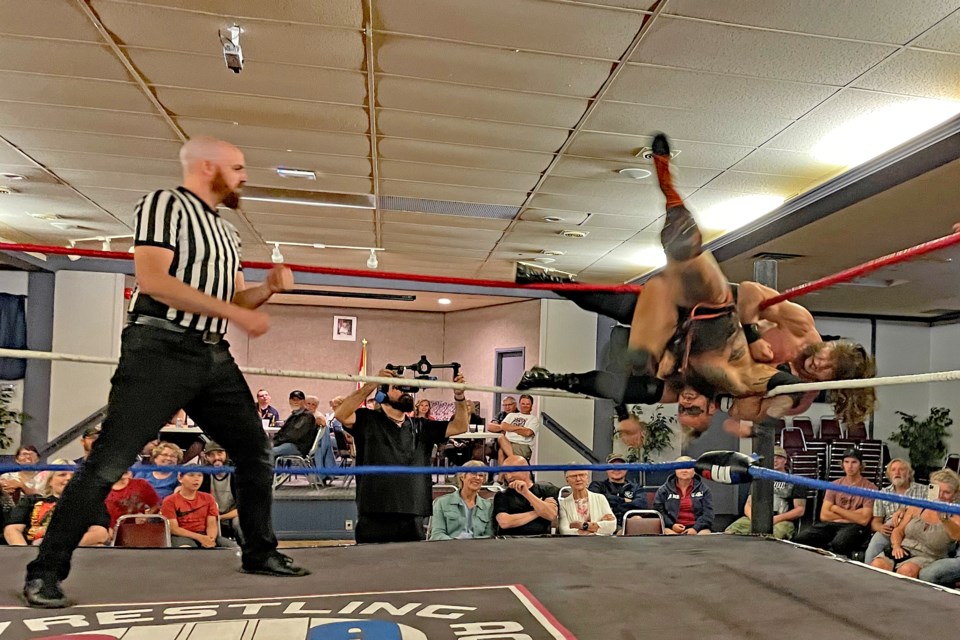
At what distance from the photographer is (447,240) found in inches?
219

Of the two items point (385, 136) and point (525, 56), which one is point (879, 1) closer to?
point (525, 56)

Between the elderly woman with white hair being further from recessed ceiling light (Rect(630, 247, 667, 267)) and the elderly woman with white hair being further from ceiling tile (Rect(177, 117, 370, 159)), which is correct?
recessed ceiling light (Rect(630, 247, 667, 267))

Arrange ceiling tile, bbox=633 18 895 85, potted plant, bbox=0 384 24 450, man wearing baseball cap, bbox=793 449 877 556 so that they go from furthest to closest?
1. potted plant, bbox=0 384 24 450
2. man wearing baseball cap, bbox=793 449 877 556
3. ceiling tile, bbox=633 18 895 85

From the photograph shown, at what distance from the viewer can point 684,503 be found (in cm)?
351

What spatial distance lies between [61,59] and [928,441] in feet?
26.6

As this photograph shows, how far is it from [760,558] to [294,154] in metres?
3.02

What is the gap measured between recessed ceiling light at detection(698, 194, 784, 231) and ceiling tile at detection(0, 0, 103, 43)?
11.1 feet

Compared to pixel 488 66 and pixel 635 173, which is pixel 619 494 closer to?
pixel 635 173

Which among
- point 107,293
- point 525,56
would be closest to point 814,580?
point 525,56

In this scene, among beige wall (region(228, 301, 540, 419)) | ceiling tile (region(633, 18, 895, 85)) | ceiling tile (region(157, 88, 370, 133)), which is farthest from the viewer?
beige wall (region(228, 301, 540, 419))

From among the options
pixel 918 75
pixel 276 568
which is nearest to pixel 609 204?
pixel 918 75

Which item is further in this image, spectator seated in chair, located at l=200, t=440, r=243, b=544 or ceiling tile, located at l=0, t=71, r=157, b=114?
spectator seated in chair, located at l=200, t=440, r=243, b=544

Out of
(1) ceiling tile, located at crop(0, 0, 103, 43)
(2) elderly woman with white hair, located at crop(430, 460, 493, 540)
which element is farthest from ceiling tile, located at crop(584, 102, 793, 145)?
(1) ceiling tile, located at crop(0, 0, 103, 43)

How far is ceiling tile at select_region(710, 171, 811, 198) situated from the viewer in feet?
12.3
